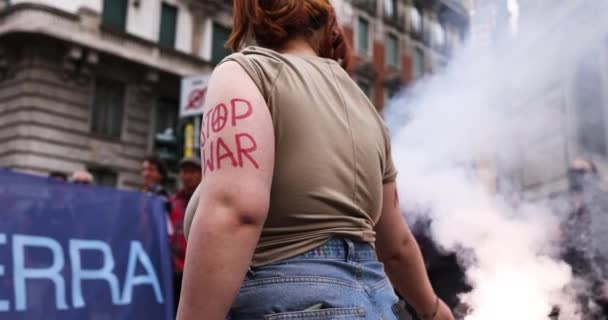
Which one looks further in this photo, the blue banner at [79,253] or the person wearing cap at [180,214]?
the person wearing cap at [180,214]

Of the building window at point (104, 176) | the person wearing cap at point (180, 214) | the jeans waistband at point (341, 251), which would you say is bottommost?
the building window at point (104, 176)

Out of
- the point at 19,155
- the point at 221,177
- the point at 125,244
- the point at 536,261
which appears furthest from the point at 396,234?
the point at 19,155

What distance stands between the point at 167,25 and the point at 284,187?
15.2 meters

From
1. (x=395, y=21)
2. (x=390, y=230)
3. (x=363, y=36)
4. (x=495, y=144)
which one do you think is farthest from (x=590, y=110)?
(x=363, y=36)

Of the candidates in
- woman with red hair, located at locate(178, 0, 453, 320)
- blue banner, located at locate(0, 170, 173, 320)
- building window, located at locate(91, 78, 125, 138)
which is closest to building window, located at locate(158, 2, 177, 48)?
building window, located at locate(91, 78, 125, 138)

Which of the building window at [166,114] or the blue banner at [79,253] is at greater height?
the building window at [166,114]

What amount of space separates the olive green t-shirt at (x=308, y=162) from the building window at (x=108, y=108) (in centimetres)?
1363

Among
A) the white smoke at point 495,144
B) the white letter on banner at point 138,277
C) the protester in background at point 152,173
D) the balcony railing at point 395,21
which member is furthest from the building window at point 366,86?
the white letter on banner at point 138,277

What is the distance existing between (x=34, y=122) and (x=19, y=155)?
76cm

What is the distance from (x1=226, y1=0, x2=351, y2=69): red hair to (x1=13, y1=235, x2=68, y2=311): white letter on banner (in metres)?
2.73

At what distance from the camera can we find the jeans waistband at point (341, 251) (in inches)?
43.4

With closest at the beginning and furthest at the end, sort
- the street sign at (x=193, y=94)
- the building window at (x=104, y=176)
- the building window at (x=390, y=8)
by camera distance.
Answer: the street sign at (x=193, y=94) → the building window at (x=104, y=176) → the building window at (x=390, y=8)

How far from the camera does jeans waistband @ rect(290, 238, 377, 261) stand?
110cm

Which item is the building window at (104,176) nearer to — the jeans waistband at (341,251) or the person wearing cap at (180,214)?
the person wearing cap at (180,214)
